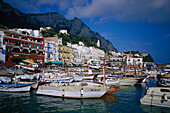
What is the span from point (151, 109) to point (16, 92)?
79.8ft

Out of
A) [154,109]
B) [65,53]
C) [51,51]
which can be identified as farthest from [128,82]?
[65,53]

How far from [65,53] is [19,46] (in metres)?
29.9

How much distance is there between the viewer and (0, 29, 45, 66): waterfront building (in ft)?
153

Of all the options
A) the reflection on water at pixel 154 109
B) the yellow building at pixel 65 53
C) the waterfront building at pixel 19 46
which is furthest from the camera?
the yellow building at pixel 65 53

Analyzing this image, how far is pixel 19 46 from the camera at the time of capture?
51.3 meters

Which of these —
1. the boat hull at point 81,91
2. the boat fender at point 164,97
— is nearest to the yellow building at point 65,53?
the boat hull at point 81,91

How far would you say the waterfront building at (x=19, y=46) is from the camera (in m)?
46.8

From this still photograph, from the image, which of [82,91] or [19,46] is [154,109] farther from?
[19,46]

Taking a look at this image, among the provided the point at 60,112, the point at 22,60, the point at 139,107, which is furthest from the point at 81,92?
the point at 22,60

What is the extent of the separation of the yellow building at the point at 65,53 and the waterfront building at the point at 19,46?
13.2 metres

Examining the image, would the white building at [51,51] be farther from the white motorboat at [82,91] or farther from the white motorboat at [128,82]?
the white motorboat at [82,91]

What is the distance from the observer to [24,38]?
183 ft

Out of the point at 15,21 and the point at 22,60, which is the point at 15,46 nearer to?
the point at 22,60

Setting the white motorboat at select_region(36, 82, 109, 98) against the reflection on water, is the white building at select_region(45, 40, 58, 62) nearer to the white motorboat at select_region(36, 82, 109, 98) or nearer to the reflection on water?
the white motorboat at select_region(36, 82, 109, 98)
